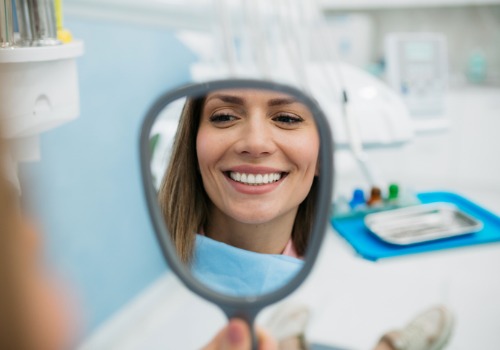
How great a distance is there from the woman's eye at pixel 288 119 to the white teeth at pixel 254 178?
3 cm

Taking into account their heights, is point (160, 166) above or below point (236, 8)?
below

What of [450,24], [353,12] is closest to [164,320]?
[353,12]

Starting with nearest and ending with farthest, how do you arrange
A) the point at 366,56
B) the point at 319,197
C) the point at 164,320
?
the point at 319,197, the point at 164,320, the point at 366,56

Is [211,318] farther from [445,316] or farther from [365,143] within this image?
[365,143]

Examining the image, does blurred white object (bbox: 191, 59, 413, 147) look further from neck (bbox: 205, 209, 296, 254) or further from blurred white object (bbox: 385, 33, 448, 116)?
blurred white object (bbox: 385, 33, 448, 116)

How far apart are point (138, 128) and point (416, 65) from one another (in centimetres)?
104

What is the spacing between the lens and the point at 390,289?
1.34 meters

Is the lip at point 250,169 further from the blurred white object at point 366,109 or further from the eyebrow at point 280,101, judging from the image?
the blurred white object at point 366,109

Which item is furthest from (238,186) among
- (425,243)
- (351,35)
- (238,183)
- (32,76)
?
(351,35)

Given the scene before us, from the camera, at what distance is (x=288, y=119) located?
0.29 metres

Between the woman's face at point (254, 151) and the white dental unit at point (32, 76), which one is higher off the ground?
the white dental unit at point (32, 76)

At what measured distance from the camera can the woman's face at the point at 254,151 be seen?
29 centimetres

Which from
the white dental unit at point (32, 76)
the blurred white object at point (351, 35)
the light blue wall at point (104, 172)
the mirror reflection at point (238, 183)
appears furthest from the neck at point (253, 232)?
the blurred white object at point (351, 35)

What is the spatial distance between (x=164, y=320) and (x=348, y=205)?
82 centimetres
